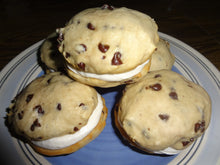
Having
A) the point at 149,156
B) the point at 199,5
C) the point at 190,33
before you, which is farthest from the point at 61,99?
the point at 199,5

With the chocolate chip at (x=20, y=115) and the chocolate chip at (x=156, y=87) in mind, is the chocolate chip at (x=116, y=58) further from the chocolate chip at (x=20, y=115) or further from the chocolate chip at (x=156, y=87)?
the chocolate chip at (x=20, y=115)

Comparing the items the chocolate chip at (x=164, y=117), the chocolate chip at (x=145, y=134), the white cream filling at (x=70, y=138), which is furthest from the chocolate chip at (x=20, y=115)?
the chocolate chip at (x=164, y=117)

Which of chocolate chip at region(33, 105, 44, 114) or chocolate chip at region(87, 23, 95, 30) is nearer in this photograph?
chocolate chip at region(87, 23, 95, 30)

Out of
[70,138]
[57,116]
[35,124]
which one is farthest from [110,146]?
[35,124]

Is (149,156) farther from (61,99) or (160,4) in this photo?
(160,4)

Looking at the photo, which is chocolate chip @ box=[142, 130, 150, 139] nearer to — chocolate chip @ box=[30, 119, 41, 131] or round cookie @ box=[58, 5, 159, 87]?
round cookie @ box=[58, 5, 159, 87]

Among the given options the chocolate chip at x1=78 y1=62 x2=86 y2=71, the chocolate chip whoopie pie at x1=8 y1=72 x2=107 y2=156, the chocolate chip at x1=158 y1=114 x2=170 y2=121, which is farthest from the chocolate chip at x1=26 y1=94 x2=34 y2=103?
the chocolate chip at x1=158 y1=114 x2=170 y2=121
